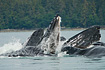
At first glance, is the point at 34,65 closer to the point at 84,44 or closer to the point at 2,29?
the point at 84,44

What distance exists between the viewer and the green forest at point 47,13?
109000 mm

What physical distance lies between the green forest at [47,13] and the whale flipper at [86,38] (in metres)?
83.6

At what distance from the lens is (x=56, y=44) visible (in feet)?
68.8

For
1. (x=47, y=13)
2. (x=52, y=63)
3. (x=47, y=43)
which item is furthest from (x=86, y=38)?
(x=47, y=13)

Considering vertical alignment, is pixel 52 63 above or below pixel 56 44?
below

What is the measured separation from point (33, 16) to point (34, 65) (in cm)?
9655

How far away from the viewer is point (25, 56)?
21.1m

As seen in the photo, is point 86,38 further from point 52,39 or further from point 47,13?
point 47,13

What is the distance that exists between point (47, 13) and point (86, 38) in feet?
317

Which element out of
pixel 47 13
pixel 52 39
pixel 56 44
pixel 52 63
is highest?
pixel 47 13

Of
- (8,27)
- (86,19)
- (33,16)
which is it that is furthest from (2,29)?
(86,19)

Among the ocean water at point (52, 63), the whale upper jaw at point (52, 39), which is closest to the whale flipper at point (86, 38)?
the ocean water at point (52, 63)

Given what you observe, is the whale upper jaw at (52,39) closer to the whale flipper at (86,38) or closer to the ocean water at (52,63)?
the ocean water at (52,63)

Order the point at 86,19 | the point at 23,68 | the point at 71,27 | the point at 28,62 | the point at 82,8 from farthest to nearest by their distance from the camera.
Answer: the point at 82,8, the point at 86,19, the point at 71,27, the point at 28,62, the point at 23,68
